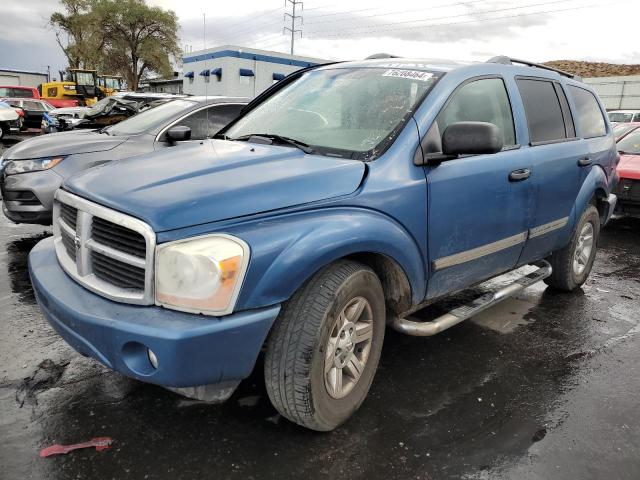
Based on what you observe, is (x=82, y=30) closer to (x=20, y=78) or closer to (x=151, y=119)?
(x=20, y=78)

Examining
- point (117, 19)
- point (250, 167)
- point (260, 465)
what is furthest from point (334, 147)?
point (117, 19)

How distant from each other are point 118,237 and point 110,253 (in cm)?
8

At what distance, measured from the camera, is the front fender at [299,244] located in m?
2.09

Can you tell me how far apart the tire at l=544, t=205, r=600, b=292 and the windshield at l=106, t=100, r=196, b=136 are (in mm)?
4251

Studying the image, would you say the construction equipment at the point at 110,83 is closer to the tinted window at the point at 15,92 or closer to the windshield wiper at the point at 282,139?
the tinted window at the point at 15,92

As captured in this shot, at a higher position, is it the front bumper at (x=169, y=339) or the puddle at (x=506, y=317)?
the front bumper at (x=169, y=339)

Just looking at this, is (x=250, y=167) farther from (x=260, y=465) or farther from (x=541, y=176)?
(x=541, y=176)

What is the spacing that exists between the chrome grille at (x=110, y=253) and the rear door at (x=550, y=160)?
2.65 meters

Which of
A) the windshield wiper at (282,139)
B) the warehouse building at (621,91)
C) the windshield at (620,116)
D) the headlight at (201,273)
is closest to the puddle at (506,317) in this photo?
the windshield wiper at (282,139)

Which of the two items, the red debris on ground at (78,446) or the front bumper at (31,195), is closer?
the red debris on ground at (78,446)

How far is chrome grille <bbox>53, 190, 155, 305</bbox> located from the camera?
2.12 metres

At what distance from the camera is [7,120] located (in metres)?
19.0

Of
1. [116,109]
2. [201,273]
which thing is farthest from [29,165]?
[116,109]

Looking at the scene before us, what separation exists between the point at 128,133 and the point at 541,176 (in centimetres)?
443
